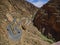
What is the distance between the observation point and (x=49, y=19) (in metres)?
15.1

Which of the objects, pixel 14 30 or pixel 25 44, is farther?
pixel 25 44

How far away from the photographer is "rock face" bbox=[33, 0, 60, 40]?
14609 mm

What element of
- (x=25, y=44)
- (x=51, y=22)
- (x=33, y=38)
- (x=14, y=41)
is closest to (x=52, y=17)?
(x=51, y=22)

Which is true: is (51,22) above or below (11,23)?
below

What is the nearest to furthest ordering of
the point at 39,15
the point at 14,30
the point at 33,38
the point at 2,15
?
the point at 14,30 → the point at 2,15 → the point at 33,38 → the point at 39,15

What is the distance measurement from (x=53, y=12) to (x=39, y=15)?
Answer: 130 cm

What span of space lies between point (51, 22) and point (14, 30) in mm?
6054

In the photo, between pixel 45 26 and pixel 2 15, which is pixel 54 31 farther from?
pixel 2 15

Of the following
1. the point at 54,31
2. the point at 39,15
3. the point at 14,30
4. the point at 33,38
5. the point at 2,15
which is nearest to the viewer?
the point at 14,30

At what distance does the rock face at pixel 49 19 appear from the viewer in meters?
14.6

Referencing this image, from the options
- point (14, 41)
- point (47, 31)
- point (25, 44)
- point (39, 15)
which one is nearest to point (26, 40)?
point (25, 44)

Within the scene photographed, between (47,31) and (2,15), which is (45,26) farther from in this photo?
(2,15)

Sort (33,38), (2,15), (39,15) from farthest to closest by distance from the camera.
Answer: (39,15) → (33,38) → (2,15)

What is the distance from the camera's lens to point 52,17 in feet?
49.1
